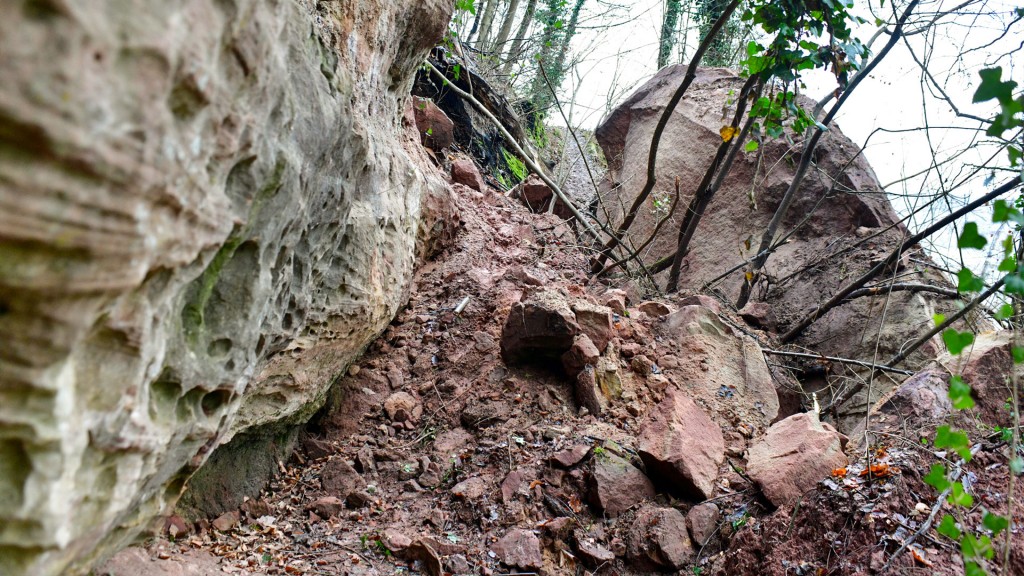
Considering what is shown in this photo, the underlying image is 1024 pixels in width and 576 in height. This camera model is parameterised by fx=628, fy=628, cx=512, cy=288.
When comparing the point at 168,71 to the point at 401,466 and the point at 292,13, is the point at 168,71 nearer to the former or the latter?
the point at 292,13

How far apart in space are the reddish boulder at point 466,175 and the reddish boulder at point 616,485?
3.63 meters

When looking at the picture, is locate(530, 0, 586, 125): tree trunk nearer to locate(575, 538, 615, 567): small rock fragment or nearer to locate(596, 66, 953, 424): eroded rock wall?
locate(596, 66, 953, 424): eroded rock wall

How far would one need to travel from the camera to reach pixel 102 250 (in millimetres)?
1180

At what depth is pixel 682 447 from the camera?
379 centimetres

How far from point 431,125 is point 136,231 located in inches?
220

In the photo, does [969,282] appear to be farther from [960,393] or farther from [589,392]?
[589,392]

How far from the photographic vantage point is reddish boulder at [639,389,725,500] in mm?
3676

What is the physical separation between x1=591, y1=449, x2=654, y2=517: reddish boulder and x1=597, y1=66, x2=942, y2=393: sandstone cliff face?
2576 mm

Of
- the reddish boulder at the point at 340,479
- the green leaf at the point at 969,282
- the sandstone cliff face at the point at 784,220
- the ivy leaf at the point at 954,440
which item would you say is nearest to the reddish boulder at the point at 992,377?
the sandstone cliff face at the point at 784,220

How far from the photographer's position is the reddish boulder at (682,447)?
3.68 meters

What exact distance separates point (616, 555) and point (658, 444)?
753 mm

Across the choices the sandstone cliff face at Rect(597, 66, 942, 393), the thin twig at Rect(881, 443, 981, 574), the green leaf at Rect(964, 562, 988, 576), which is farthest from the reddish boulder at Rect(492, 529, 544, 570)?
the sandstone cliff face at Rect(597, 66, 942, 393)

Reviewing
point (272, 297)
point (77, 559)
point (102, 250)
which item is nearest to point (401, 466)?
point (272, 297)

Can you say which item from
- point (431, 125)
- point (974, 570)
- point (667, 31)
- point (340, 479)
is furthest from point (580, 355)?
A: point (667, 31)
